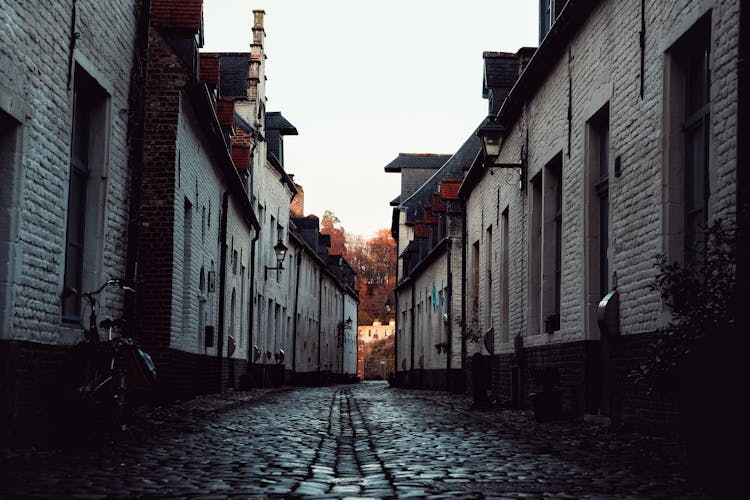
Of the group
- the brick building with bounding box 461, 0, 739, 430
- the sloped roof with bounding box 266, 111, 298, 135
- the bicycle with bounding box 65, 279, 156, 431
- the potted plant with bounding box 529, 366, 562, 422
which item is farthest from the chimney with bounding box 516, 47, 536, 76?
the sloped roof with bounding box 266, 111, 298, 135

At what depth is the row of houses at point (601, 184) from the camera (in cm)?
882

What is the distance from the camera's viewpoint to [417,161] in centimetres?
5653

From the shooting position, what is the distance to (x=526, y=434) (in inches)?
408

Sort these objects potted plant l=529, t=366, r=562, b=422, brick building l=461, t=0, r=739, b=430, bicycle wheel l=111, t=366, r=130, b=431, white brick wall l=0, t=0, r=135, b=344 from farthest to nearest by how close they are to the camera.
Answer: potted plant l=529, t=366, r=562, b=422 < brick building l=461, t=0, r=739, b=430 < bicycle wheel l=111, t=366, r=130, b=431 < white brick wall l=0, t=0, r=135, b=344

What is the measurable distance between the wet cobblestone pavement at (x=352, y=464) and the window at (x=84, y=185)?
163 cm

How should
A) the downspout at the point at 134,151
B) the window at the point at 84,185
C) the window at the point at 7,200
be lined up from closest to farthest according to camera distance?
the window at the point at 7,200
the window at the point at 84,185
the downspout at the point at 134,151

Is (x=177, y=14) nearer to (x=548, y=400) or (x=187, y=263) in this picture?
(x=187, y=263)

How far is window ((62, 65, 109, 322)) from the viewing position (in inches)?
398

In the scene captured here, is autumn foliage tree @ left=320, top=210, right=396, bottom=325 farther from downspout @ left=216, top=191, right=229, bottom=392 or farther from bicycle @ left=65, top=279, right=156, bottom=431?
bicycle @ left=65, top=279, right=156, bottom=431

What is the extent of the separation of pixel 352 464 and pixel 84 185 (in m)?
4.85

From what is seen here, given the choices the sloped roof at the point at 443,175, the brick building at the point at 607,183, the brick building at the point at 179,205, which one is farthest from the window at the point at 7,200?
the sloped roof at the point at 443,175

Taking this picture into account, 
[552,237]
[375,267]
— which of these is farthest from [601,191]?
[375,267]

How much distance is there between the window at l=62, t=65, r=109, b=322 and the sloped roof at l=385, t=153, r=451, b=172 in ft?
149

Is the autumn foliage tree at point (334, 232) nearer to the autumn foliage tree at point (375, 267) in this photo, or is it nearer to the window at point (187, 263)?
the autumn foliage tree at point (375, 267)
